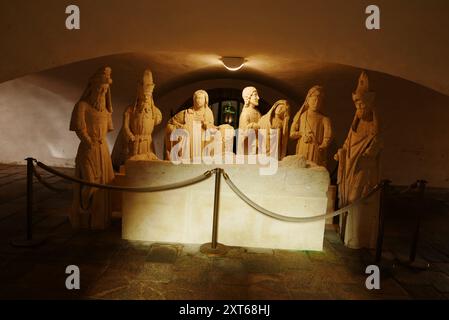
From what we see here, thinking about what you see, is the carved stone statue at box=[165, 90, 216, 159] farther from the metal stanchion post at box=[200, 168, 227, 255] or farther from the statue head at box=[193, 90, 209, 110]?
the metal stanchion post at box=[200, 168, 227, 255]

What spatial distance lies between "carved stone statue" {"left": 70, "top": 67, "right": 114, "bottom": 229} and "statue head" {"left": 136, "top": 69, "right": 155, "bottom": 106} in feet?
2.65

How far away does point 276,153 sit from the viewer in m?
6.76

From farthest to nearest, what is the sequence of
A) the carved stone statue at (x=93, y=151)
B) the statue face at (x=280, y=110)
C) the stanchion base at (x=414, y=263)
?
1. the statue face at (x=280, y=110)
2. the carved stone statue at (x=93, y=151)
3. the stanchion base at (x=414, y=263)

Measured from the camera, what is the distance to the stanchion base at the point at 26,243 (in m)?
4.63

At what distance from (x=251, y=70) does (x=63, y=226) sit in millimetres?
5561

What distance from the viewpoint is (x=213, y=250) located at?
15.6 ft

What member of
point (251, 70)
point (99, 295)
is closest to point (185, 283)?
point (99, 295)

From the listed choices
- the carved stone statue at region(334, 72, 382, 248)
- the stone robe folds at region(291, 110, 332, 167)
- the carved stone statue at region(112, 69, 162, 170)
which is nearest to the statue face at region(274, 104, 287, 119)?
the stone robe folds at region(291, 110, 332, 167)

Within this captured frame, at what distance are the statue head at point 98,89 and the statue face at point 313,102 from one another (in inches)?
129

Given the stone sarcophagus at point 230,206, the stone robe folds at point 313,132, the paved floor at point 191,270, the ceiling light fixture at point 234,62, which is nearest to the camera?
the paved floor at point 191,270

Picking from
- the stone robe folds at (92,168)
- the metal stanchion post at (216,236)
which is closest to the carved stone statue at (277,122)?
the metal stanchion post at (216,236)

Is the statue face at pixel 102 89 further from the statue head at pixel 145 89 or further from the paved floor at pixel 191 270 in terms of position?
the paved floor at pixel 191 270

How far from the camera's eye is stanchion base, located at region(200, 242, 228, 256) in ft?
15.5
